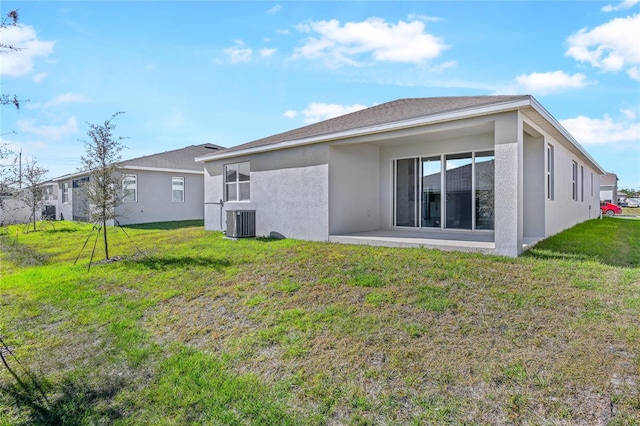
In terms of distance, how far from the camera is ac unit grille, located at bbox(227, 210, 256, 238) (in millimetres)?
10289

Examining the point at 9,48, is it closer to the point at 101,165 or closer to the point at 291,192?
the point at 101,165

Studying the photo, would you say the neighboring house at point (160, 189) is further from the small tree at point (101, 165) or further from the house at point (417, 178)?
the small tree at point (101, 165)

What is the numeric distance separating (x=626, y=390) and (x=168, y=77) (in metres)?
13.0

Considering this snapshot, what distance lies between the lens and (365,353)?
140 inches

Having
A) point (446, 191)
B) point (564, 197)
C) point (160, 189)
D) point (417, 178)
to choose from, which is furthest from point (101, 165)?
point (564, 197)

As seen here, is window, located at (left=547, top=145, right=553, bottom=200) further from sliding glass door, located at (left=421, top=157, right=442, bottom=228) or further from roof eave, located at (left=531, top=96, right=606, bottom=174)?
sliding glass door, located at (left=421, top=157, right=442, bottom=228)

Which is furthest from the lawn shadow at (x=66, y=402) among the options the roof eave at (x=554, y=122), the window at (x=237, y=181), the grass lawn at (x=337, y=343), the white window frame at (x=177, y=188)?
the white window frame at (x=177, y=188)

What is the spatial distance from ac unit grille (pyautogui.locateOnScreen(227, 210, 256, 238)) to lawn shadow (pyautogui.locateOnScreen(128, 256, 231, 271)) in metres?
2.34

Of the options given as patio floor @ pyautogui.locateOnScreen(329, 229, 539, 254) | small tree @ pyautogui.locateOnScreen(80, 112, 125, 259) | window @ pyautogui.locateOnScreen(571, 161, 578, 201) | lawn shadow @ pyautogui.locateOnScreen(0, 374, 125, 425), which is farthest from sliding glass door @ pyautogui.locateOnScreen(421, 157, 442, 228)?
lawn shadow @ pyautogui.locateOnScreen(0, 374, 125, 425)

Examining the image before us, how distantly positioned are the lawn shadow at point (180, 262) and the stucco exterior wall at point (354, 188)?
3093 millimetres

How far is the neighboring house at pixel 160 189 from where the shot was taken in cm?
1747

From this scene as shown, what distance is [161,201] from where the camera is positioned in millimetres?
18578

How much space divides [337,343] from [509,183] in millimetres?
4637

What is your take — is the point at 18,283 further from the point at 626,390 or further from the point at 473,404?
the point at 626,390
